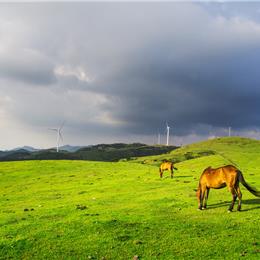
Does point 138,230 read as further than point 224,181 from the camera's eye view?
No

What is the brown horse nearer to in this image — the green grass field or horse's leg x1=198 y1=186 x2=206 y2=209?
horse's leg x1=198 y1=186 x2=206 y2=209

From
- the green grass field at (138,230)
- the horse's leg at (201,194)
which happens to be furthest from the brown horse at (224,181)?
the green grass field at (138,230)

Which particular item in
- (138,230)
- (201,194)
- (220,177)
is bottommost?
(138,230)

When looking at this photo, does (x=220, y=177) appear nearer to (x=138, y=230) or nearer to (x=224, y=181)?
(x=224, y=181)

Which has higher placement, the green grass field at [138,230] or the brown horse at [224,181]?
the brown horse at [224,181]

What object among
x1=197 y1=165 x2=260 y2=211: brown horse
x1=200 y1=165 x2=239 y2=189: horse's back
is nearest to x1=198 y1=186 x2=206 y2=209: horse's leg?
x1=197 y1=165 x2=260 y2=211: brown horse

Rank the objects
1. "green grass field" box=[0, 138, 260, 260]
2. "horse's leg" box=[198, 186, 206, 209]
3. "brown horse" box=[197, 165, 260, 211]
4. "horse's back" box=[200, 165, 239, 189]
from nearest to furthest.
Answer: "green grass field" box=[0, 138, 260, 260] → "brown horse" box=[197, 165, 260, 211] → "horse's back" box=[200, 165, 239, 189] → "horse's leg" box=[198, 186, 206, 209]

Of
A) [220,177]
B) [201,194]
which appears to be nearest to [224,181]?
[220,177]

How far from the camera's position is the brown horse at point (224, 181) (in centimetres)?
2295

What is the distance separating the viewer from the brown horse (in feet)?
75.3

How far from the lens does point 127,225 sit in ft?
69.8

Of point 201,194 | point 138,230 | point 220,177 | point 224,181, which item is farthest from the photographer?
point 201,194

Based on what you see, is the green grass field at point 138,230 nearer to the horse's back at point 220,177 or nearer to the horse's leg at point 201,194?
the horse's leg at point 201,194

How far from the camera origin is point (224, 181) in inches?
926
